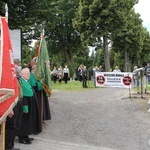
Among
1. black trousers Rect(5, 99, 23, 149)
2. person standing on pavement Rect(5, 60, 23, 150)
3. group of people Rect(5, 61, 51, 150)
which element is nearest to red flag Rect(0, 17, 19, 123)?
group of people Rect(5, 61, 51, 150)

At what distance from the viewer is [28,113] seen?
7.97m

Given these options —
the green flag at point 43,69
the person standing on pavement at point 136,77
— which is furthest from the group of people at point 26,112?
the person standing on pavement at point 136,77

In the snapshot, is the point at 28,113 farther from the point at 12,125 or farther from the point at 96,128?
the point at 96,128

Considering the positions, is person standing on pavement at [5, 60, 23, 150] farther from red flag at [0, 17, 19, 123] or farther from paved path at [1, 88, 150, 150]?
red flag at [0, 17, 19, 123]

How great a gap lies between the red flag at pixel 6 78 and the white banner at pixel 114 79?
44.2ft

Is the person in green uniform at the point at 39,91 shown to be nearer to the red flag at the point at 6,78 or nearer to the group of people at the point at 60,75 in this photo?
the red flag at the point at 6,78

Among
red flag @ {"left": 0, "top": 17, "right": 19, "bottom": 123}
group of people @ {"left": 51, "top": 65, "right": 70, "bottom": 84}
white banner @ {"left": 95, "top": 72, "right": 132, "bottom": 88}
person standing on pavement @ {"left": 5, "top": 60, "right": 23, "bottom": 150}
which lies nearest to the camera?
red flag @ {"left": 0, "top": 17, "right": 19, "bottom": 123}

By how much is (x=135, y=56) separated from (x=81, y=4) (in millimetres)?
19654

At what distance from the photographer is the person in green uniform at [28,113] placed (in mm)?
7160

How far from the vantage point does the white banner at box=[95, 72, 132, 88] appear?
1827cm

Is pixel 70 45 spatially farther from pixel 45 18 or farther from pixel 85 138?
pixel 85 138

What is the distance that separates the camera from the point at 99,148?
7387mm

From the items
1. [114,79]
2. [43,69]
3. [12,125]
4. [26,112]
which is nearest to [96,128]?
[43,69]

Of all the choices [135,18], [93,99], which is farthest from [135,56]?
[93,99]
